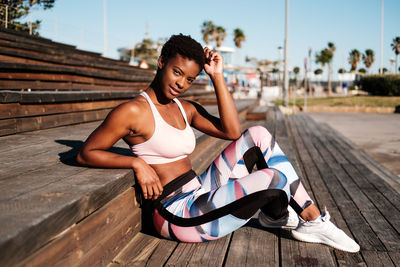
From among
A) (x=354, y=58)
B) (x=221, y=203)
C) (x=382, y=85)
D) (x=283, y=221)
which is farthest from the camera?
(x=354, y=58)

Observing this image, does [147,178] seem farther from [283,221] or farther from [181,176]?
[283,221]

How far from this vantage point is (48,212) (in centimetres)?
129

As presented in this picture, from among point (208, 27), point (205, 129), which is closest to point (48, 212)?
point (205, 129)

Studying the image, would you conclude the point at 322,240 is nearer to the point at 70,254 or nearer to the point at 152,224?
the point at 152,224

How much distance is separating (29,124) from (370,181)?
3.96m

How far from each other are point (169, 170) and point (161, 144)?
19 cm

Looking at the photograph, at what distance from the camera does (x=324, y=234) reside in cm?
227

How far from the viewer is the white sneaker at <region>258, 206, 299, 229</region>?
2.50m

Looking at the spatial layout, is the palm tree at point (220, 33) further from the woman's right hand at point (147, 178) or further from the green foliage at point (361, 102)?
the woman's right hand at point (147, 178)

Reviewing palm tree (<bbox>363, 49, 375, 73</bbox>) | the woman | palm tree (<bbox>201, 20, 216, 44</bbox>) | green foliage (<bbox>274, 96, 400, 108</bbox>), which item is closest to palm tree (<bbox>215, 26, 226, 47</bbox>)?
palm tree (<bbox>201, 20, 216, 44</bbox>)

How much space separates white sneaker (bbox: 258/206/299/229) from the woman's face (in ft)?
3.50

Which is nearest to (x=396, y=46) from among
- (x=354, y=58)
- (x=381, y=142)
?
(x=354, y=58)

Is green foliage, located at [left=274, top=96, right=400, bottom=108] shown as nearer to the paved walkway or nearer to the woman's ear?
the paved walkway

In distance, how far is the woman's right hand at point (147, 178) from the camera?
80.4 inches
